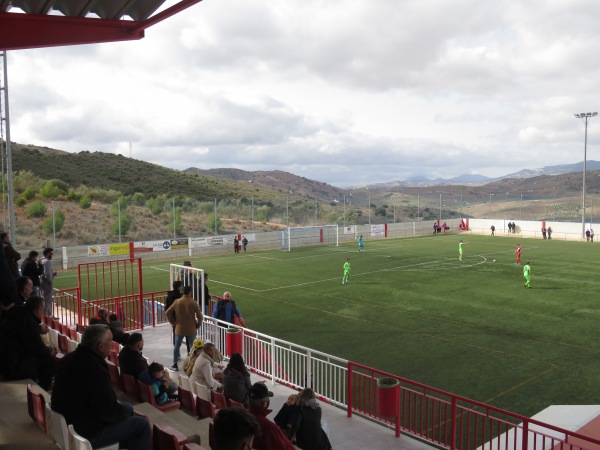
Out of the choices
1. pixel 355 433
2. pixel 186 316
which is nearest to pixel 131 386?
pixel 355 433

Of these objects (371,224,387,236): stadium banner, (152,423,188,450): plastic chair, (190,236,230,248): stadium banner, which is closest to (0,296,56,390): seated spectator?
(152,423,188,450): plastic chair

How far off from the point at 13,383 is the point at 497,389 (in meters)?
9.47

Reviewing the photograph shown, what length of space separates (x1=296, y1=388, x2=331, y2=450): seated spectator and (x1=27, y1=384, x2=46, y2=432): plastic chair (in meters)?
2.86

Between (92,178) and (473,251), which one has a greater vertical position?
(92,178)

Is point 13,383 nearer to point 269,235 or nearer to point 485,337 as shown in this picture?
point 485,337

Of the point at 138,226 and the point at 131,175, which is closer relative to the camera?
the point at 138,226

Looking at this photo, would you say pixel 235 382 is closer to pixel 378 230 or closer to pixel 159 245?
pixel 159 245

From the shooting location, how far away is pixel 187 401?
7422mm

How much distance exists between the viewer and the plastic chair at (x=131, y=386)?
7418 millimetres

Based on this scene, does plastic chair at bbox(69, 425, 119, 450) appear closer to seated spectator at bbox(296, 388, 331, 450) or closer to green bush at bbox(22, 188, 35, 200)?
seated spectator at bbox(296, 388, 331, 450)

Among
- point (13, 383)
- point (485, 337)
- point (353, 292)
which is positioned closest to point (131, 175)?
point (353, 292)

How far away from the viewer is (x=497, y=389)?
11.8 m

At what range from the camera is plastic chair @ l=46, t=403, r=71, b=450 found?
185 inches

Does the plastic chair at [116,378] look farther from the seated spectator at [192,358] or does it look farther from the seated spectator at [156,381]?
the seated spectator at [192,358]
